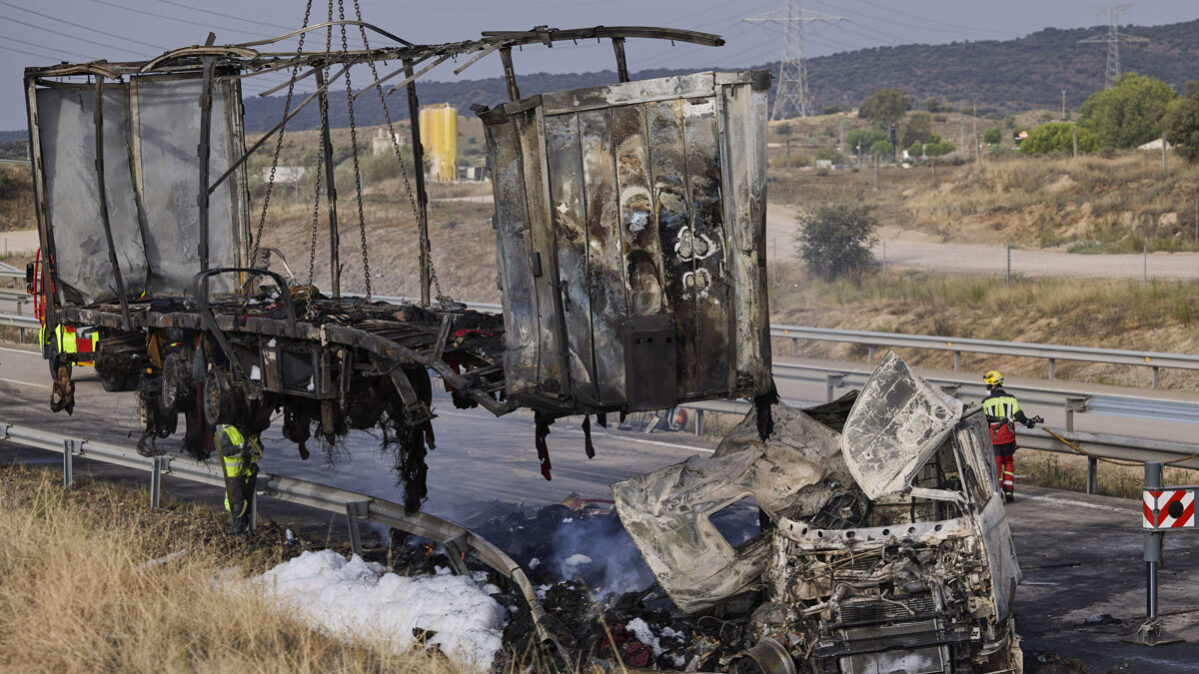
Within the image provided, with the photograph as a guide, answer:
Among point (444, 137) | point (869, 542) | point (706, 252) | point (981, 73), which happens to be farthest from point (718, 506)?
point (981, 73)

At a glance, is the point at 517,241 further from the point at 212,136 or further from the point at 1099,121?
the point at 1099,121

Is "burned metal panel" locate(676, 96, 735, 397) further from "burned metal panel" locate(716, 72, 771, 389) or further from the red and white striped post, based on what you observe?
the red and white striped post

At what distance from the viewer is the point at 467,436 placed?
55.9 feet

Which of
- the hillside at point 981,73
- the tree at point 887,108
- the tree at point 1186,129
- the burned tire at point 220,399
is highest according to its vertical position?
the hillside at point 981,73

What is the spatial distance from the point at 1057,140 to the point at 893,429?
67262 mm

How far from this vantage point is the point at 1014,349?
2025cm

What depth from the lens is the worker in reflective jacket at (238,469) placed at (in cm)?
1110

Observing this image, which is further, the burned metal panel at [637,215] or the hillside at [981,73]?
the hillside at [981,73]

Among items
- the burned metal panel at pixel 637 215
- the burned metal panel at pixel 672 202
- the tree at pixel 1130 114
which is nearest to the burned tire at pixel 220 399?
the burned metal panel at pixel 637 215

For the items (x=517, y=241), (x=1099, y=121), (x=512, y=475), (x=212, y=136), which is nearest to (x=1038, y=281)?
(x=512, y=475)

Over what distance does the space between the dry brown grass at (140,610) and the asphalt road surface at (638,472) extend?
2.00 m

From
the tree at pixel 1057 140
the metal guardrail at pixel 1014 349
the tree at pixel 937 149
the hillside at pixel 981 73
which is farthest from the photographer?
the hillside at pixel 981 73

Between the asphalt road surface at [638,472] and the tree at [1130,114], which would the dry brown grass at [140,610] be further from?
the tree at [1130,114]

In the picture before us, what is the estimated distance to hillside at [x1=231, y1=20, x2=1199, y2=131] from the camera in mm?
149375
